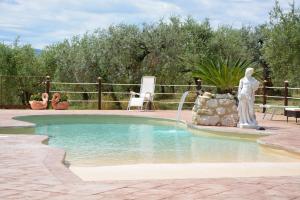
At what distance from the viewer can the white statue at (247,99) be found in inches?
404

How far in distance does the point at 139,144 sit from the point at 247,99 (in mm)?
2857

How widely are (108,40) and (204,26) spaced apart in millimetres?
5417

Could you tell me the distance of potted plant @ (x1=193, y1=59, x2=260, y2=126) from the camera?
10984mm

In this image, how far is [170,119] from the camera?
1290cm

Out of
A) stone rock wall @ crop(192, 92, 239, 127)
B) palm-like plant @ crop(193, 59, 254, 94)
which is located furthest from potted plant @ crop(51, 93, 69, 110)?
stone rock wall @ crop(192, 92, 239, 127)

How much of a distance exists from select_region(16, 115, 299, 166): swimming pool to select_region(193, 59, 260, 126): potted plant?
587 millimetres

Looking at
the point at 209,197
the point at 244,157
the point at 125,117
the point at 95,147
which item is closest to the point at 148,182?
the point at 209,197

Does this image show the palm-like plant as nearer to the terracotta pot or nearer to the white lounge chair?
the white lounge chair

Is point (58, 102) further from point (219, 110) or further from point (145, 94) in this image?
point (219, 110)

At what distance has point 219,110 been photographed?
10961 millimetres

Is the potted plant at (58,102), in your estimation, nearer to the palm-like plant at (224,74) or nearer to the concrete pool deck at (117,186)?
the palm-like plant at (224,74)

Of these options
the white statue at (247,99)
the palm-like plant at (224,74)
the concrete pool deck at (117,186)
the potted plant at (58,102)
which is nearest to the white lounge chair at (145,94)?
the potted plant at (58,102)

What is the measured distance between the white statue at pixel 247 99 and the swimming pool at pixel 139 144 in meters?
0.91

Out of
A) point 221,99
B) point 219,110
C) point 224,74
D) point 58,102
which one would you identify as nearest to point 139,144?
point 219,110
